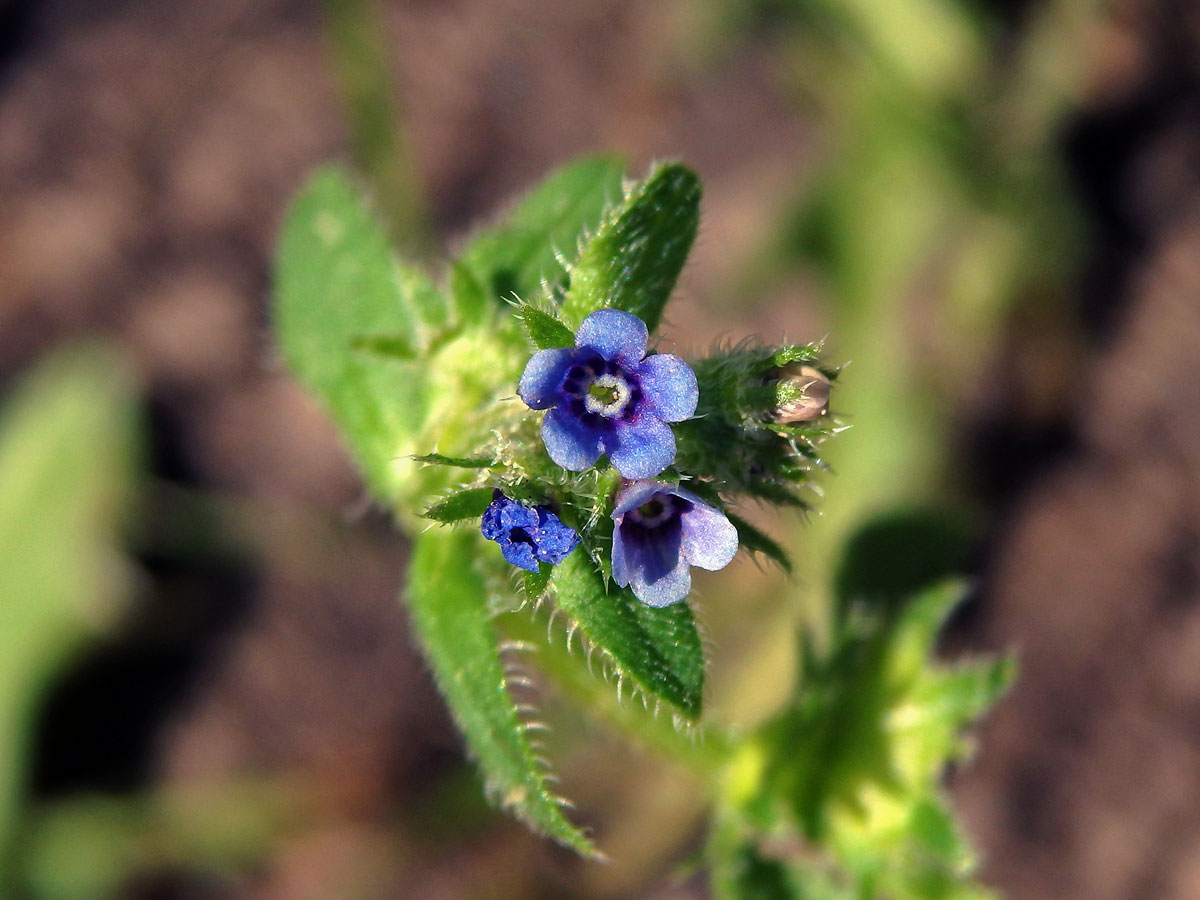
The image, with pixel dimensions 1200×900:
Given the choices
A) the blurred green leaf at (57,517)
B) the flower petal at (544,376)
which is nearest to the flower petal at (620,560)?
the flower petal at (544,376)

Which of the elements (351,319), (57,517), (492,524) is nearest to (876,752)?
(492,524)

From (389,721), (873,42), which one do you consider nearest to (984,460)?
(873,42)

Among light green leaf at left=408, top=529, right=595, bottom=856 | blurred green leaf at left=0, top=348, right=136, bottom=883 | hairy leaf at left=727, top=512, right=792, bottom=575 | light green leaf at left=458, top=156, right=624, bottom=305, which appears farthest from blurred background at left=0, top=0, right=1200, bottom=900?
hairy leaf at left=727, top=512, right=792, bottom=575

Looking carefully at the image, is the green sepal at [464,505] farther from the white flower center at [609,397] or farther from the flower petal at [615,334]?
the flower petal at [615,334]

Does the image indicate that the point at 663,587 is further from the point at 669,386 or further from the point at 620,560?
the point at 669,386

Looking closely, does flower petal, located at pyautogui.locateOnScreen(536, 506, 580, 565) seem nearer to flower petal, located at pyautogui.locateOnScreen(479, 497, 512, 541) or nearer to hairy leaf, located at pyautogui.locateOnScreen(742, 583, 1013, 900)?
flower petal, located at pyautogui.locateOnScreen(479, 497, 512, 541)
